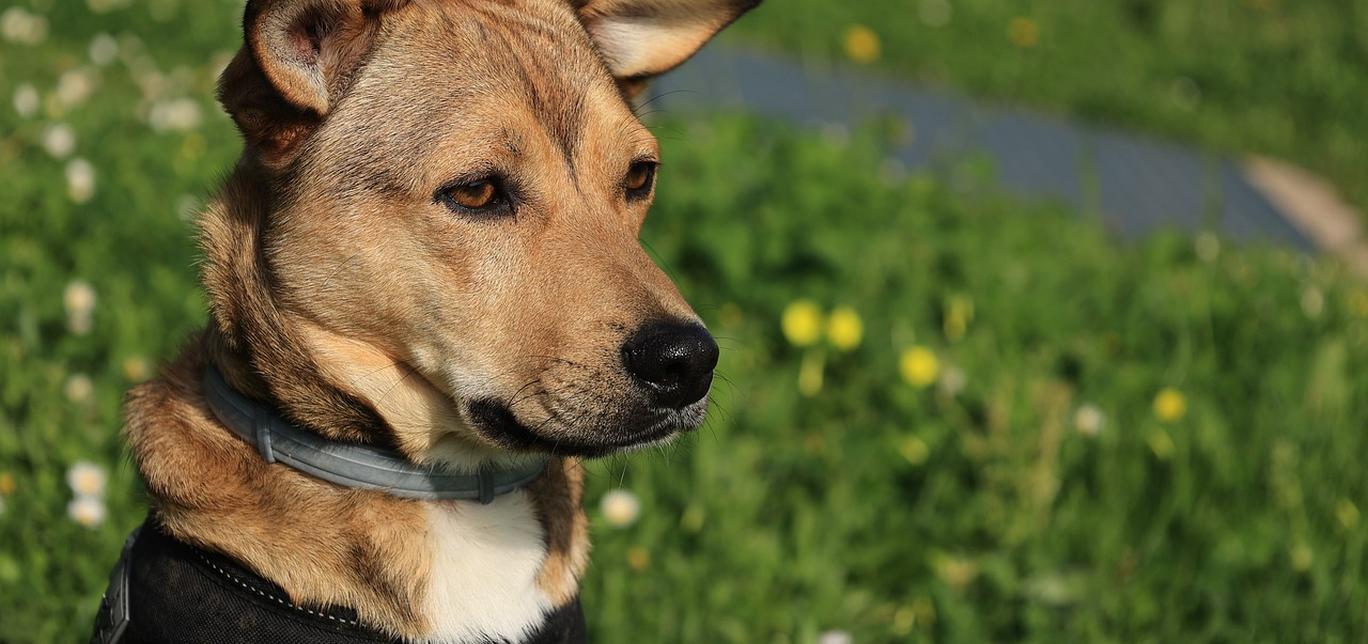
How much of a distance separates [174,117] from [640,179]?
3.67 meters

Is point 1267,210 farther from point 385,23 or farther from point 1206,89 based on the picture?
point 385,23

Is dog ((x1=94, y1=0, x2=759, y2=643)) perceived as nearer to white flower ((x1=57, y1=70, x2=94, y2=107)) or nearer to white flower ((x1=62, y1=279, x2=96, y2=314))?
white flower ((x1=62, y1=279, x2=96, y2=314))

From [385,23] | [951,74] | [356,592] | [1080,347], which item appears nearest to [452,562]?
[356,592]

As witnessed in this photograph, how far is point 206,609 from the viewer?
7.79 ft

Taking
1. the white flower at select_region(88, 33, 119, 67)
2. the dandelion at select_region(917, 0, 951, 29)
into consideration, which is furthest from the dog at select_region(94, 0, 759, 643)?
the dandelion at select_region(917, 0, 951, 29)

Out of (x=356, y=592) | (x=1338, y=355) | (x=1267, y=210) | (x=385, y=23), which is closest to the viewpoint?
(x=356, y=592)

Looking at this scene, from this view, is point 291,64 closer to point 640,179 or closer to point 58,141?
point 640,179

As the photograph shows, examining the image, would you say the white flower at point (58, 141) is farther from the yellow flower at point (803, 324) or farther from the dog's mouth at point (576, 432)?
the dog's mouth at point (576, 432)

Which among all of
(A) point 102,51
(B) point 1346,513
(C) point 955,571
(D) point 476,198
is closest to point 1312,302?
(B) point 1346,513

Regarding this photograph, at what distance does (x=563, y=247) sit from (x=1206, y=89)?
961 cm

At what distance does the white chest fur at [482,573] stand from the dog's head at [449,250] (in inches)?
6.0

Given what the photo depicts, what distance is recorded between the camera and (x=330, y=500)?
8.19 feet

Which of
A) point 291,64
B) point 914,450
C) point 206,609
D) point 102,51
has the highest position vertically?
point 291,64

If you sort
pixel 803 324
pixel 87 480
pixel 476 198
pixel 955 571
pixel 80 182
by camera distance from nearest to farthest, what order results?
pixel 476 198
pixel 87 480
pixel 955 571
pixel 803 324
pixel 80 182
